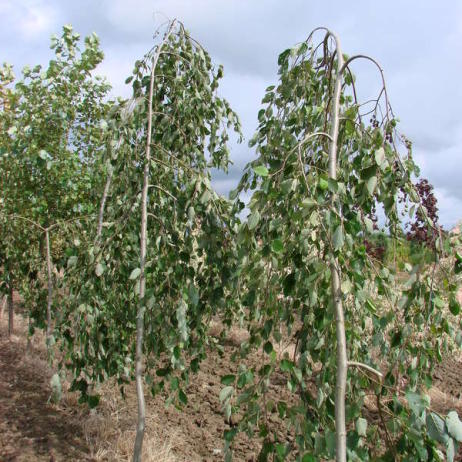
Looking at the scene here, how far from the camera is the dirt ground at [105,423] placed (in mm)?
3076

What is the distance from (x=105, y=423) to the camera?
3375mm

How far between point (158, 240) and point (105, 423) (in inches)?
71.2

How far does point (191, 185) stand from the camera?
2.36 metres

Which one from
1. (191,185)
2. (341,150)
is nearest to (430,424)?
(341,150)

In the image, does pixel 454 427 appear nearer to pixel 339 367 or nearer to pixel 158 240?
pixel 339 367

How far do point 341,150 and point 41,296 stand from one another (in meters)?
3.14

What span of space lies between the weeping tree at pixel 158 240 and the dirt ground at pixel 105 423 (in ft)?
1.84

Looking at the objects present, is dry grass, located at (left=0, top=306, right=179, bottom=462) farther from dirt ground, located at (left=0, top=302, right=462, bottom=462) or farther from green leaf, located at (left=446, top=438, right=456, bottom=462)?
green leaf, located at (left=446, top=438, right=456, bottom=462)

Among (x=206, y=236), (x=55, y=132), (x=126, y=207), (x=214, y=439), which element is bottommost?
(x=214, y=439)

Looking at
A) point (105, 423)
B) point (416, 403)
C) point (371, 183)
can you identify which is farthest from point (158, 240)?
point (105, 423)

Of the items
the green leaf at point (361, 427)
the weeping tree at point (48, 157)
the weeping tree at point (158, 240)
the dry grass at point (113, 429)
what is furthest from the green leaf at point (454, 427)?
the weeping tree at point (48, 157)

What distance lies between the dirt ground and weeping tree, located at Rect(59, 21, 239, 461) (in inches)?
22.1

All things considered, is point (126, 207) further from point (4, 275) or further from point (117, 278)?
point (4, 275)

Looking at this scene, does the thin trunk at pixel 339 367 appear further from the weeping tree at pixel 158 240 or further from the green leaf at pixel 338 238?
the weeping tree at pixel 158 240
